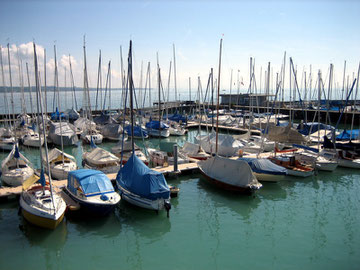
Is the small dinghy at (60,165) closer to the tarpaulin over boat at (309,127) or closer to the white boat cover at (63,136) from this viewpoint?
the white boat cover at (63,136)

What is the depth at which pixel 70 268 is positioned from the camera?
13.7m

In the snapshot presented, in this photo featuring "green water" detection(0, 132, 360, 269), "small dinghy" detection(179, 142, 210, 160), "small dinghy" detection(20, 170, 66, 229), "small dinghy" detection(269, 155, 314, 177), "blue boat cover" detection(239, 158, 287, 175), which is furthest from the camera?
"small dinghy" detection(179, 142, 210, 160)

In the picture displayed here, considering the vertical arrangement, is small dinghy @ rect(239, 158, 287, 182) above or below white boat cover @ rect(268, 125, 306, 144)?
below

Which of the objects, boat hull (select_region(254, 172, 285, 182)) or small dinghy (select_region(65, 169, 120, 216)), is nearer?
small dinghy (select_region(65, 169, 120, 216))

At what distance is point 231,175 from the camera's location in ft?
73.3

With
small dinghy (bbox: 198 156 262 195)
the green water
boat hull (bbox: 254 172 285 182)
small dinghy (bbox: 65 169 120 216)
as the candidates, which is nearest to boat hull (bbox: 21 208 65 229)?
the green water

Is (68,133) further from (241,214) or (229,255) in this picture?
(229,255)

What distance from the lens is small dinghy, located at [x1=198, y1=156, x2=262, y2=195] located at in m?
21.5

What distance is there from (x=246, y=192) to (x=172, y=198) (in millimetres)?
5518

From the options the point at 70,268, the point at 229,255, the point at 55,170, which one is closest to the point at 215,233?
the point at 229,255

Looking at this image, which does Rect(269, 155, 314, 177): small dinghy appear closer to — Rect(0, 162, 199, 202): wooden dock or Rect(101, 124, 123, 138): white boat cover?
Rect(0, 162, 199, 202): wooden dock

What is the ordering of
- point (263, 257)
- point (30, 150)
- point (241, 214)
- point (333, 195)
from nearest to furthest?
point (263, 257), point (241, 214), point (333, 195), point (30, 150)

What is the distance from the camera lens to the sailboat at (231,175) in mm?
21484

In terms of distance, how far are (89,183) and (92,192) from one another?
70cm
